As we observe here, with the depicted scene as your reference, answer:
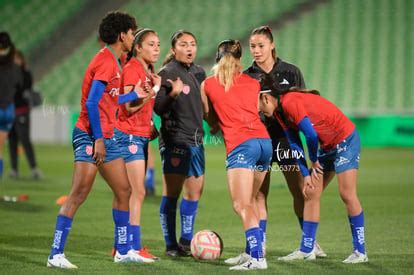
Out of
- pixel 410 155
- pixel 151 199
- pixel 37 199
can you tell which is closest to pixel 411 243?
pixel 151 199

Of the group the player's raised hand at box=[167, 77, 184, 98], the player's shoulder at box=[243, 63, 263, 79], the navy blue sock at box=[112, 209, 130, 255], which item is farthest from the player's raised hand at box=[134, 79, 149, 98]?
the player's shoulder at box=[243, 63, 263, 79]

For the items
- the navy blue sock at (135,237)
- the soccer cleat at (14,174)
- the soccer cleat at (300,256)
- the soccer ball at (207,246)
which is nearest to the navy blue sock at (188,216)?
the soccer ball at (207,246)

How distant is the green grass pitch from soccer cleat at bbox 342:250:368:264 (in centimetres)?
11

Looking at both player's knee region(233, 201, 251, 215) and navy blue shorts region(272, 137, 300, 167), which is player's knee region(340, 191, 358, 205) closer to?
navy blue shorts region(272, 137, 300, 167)

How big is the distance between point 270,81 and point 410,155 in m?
13.4

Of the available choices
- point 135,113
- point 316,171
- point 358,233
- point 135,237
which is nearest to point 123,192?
point 135,237

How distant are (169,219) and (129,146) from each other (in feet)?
3.14

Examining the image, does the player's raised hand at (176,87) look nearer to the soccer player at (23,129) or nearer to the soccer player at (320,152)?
the soccer player at (320,152)

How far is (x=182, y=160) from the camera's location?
8062 mm

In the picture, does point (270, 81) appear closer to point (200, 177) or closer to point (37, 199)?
point (200, 177)

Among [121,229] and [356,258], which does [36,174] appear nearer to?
[121,229]

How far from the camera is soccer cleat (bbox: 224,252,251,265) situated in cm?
738

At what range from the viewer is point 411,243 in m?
8.45

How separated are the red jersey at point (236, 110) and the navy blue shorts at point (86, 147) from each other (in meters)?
0.98
